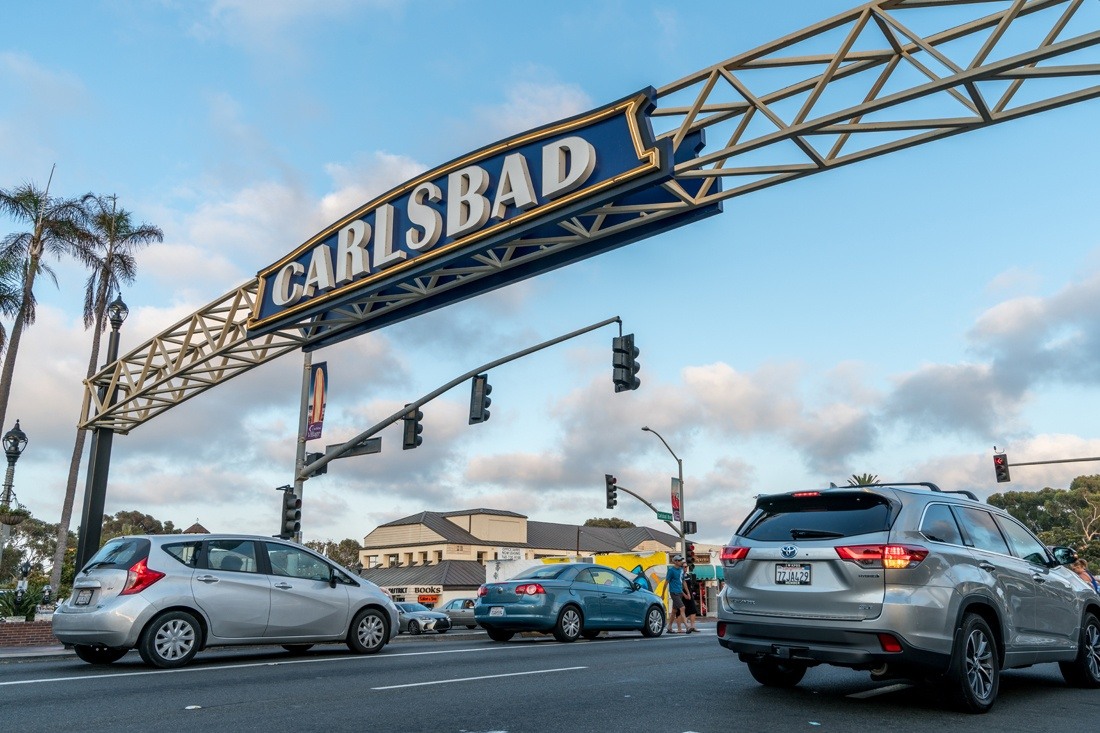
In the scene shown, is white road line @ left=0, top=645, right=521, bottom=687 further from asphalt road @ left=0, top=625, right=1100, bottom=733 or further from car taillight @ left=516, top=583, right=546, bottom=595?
car taillight @ left=516, top=583, right=546, bottom=595

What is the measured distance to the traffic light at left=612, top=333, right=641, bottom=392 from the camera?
734 inches

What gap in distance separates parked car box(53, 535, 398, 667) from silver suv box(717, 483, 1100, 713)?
5.96m

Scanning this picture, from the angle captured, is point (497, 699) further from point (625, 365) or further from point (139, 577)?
point (625, 365)

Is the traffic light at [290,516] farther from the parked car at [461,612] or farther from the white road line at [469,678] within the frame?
the parked car at [461,612]

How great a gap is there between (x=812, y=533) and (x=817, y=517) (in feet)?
0.53

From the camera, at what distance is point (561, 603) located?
1422 cm

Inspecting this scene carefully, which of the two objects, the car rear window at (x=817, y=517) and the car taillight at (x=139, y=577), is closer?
the car rear window at (x=817, y=517)

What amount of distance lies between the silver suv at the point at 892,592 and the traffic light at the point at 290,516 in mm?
13715

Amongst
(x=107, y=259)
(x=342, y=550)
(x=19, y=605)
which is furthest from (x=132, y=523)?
(x=19, y=605)

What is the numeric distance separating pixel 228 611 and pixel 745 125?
9.73 metres

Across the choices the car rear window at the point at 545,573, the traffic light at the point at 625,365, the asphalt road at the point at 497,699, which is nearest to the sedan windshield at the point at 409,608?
the traffic light at the point at 625,365

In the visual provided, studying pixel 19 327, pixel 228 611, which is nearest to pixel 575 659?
pixel 228 611

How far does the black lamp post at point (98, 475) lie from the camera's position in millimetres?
22016

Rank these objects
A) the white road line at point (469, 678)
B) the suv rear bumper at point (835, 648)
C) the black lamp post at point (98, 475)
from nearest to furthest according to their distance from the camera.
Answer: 1. the suv rear bumper at point (835, 648)
2. the white road line at point (469, 678)
3. the black lamp post at point (98, 475)
